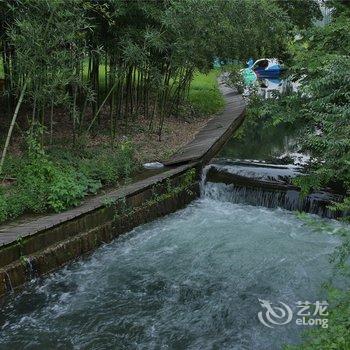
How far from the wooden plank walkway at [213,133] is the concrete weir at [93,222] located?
0.11ft

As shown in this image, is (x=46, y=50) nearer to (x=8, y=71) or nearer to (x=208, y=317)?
(x=8, y=71)

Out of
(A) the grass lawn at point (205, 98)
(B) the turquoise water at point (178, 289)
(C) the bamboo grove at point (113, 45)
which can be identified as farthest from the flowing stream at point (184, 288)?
(A) the grass lawn at point (205, 98)

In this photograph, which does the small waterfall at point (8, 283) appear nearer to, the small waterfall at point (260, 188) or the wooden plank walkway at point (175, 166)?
the wooden plank walkway at point (175, 166)

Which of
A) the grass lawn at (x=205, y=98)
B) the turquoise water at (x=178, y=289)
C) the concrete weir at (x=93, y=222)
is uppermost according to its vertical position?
the grass lawn at (x=205, y=98)

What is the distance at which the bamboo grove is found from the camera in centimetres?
739

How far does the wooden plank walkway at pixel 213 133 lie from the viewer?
10.2m

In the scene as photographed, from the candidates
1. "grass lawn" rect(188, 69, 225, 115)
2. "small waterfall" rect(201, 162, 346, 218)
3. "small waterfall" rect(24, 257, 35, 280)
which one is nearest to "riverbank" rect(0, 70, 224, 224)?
"small waterfall" rect(24, 257, 35, 280)

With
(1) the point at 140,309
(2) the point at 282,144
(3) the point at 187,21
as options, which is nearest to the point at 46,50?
(3) the point at 187,21

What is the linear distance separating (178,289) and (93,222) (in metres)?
1.93

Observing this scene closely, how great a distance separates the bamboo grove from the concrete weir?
5.33ft

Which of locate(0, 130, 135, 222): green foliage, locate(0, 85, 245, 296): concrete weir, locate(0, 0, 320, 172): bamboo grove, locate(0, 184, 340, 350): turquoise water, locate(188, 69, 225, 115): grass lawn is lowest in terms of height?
locate(0, 184, 340, 350): turquoise water

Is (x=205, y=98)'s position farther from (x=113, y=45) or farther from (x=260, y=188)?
(x=260, y=188)

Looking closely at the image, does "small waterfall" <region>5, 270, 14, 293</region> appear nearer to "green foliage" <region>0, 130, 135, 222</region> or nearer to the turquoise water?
the turquoise water

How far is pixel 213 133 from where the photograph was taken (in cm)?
1274
